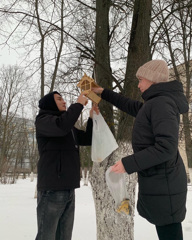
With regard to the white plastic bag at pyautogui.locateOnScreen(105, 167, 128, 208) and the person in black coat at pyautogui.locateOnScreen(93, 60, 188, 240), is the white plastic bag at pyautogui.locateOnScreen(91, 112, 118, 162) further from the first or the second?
the person in black coat at pyautogui.locateOnScreen(93, 60, 188, 240)

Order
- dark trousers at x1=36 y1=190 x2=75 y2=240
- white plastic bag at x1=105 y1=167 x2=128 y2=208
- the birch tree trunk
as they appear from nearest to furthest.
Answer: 1. white plastic bag at x1=105 y1=167 x2=128 y2=208
2. dark trousers at x1=36 y1=190 x2=75 y2=240
3. the birch tree trunk

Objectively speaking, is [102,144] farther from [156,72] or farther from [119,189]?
[156,72]

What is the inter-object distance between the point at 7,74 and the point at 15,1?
Answer: 18.2 metres

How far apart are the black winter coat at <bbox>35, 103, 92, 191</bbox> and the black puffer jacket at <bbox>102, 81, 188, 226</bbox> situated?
71 centimetres

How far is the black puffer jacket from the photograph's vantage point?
139cm

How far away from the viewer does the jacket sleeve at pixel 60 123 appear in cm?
204

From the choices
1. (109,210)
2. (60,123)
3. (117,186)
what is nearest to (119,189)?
(117,186)

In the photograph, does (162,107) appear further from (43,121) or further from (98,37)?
(98,37)

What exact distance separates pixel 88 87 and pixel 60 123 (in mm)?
533

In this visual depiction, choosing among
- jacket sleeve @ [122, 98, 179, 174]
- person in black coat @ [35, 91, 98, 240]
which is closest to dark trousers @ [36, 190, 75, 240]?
person in black coat @ [35, 91, 98, 240]

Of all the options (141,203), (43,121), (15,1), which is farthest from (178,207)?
(15,1)

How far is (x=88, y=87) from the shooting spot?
7.73 ft

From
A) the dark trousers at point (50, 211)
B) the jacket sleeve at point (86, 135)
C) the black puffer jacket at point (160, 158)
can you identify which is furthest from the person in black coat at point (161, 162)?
the jacket sleeve at point (86, 135)

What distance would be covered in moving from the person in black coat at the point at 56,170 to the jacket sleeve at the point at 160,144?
816 mm
